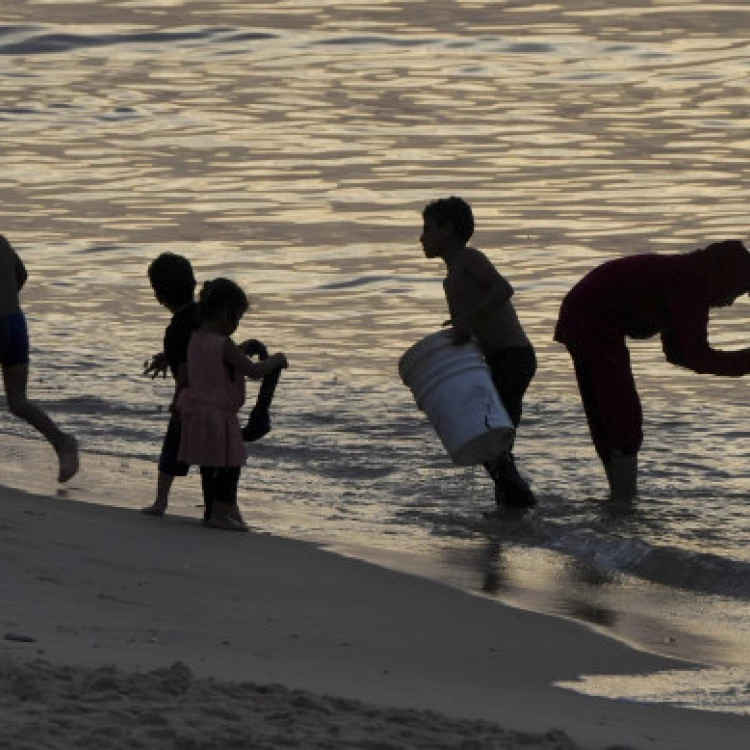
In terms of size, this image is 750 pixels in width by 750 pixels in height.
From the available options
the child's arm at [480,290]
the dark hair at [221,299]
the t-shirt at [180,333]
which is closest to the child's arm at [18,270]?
the t-shirt at [180,333]

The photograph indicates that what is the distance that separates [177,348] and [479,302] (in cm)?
123

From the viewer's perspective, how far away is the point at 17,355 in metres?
9.66

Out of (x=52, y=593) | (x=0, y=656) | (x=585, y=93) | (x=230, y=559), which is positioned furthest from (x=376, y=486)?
(x=585, y=93)

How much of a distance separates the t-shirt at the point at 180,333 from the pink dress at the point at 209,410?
0.17m

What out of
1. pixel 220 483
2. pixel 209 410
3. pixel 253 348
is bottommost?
pixel 220 483

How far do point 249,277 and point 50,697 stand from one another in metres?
9.95

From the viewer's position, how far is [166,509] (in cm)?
963

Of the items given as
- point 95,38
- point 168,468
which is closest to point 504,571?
point 168,468

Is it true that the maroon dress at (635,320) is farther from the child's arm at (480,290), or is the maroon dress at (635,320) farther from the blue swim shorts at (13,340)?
the blue swim shorts at (13,340)

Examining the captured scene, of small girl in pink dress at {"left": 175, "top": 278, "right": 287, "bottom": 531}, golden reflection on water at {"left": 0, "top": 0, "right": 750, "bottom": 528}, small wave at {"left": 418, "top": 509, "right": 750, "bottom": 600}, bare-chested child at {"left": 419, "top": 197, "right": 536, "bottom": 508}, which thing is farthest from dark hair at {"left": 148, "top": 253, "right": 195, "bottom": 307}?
golden reflection on water at {"left": 0, "top": 0, "right": 750, "bottom": 528}

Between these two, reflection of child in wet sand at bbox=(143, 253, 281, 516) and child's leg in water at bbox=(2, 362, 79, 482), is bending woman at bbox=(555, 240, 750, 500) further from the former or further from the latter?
child's leg in water at bbox=(2, 362, 79, 482)

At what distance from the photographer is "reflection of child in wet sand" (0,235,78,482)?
9461mm

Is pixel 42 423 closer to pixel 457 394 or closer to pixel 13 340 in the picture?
pixel 13 340

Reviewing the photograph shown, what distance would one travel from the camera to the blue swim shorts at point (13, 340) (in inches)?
375
